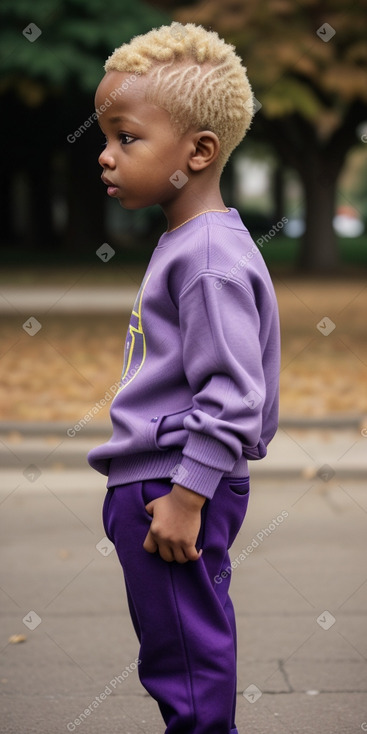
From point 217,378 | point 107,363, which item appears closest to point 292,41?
point 107,363

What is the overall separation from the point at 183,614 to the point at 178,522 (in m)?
0.23

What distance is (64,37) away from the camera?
623 inches

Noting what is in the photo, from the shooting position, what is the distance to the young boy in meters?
2.40

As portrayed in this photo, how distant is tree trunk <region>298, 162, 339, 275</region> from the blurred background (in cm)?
3

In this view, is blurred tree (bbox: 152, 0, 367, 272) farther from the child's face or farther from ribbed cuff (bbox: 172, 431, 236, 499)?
ribbed cuff (bbox: 172, 431, 236, 499)

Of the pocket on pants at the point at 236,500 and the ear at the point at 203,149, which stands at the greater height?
the ear at the point at 203,149

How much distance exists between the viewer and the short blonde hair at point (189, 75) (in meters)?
2.45

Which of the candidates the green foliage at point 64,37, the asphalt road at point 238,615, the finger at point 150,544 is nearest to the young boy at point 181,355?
the finger at point 150,544

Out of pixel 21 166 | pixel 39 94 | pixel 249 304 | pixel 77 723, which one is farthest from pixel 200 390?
pixel 21 166

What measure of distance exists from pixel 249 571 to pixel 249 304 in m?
3.08

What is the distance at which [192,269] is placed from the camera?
2.42 meters

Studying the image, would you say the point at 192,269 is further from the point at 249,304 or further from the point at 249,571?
the point at 249,571

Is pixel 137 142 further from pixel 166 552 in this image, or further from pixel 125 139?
pixel 166 552

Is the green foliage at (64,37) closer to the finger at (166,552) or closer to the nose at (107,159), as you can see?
the nose at (107,159)
